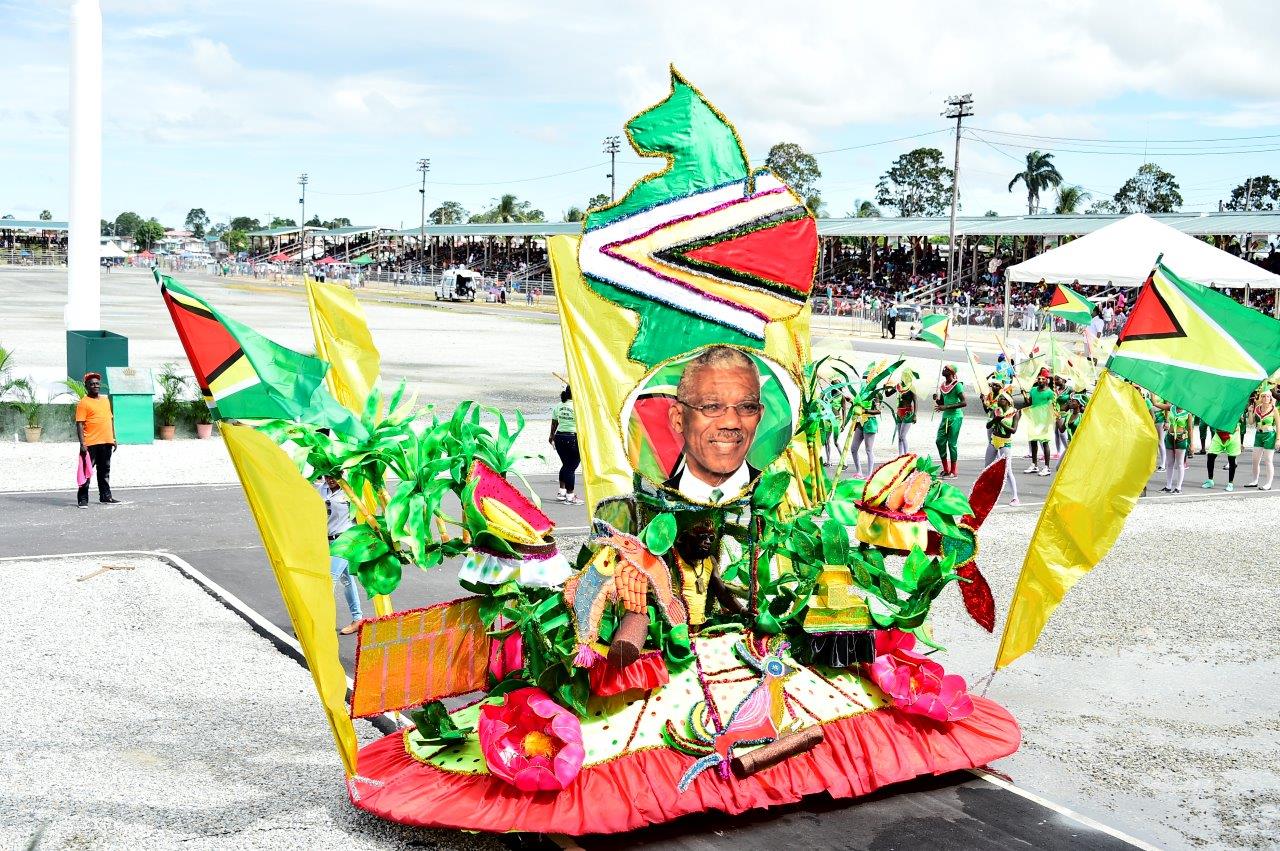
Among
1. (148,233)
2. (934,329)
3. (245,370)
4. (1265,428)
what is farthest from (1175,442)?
(148,233)

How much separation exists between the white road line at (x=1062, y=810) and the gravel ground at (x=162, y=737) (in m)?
3.18

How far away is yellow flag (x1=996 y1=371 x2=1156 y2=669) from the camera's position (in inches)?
277

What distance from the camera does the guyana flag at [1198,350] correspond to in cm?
704

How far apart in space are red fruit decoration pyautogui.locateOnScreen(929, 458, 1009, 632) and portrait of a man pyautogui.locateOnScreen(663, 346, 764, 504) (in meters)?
1.48

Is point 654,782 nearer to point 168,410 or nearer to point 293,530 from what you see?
point 293,530

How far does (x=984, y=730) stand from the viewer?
7918 millimetres

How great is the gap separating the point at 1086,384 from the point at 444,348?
23.6 m

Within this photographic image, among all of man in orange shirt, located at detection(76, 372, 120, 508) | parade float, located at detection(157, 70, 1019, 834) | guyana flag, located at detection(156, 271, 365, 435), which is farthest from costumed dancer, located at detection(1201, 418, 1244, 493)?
guyana flag, located at detection(156, 271, 365, 435)

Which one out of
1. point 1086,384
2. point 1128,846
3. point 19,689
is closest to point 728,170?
point 1128,846

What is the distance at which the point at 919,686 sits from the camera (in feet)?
25.3

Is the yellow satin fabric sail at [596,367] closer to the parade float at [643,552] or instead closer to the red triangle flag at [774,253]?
the parade float at [643,552]

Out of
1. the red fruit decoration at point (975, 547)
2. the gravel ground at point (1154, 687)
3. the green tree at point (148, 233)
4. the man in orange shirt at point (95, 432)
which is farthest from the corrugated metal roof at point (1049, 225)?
the green tree at point (148, 233)

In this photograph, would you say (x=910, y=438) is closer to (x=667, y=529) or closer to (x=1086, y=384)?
(x=1086, y=384)

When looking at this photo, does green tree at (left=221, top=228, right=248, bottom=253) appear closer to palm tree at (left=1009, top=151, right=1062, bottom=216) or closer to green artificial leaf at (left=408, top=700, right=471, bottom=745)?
palm tree at (left=1009, top=151, right=1062, bottom=216)
